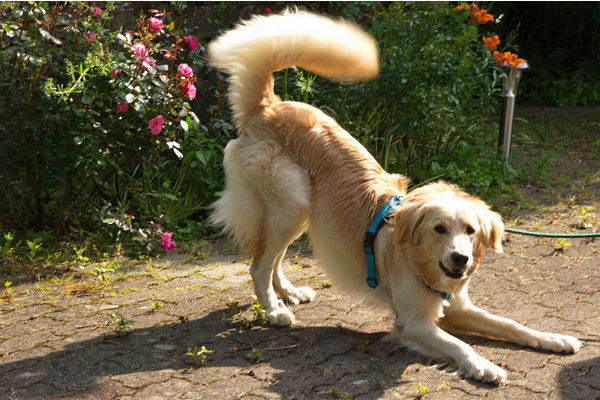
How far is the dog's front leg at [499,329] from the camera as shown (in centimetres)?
368

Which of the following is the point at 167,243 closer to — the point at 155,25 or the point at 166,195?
the point at 166,195

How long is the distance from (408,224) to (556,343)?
103cm

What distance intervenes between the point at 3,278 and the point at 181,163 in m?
Answer: 1.95

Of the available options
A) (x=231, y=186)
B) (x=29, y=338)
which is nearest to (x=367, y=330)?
(x=231, y=186)

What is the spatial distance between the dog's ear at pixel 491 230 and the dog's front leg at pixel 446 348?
0.54 metres

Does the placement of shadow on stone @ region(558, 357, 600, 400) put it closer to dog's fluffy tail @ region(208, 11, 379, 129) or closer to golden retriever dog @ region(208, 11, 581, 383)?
golden retriever dog @ region(208, 11, 581, 383)

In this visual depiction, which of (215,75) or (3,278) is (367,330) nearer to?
(3,278)

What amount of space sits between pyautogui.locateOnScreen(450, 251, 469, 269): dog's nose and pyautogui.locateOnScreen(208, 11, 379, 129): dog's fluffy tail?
1384mm

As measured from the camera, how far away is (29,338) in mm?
3885

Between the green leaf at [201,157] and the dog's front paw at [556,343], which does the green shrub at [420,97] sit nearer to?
the green leaf at [201,157]

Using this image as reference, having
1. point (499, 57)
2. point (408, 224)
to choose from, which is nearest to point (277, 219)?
point (408, 224)

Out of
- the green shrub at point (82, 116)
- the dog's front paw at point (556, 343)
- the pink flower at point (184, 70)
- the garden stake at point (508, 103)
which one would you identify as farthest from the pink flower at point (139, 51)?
the garden stake at point (508, 103)

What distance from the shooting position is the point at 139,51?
512 centimetres

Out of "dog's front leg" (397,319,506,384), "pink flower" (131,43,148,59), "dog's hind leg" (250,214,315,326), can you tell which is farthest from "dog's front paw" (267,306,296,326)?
"pink flower" (131,43,148,59)
